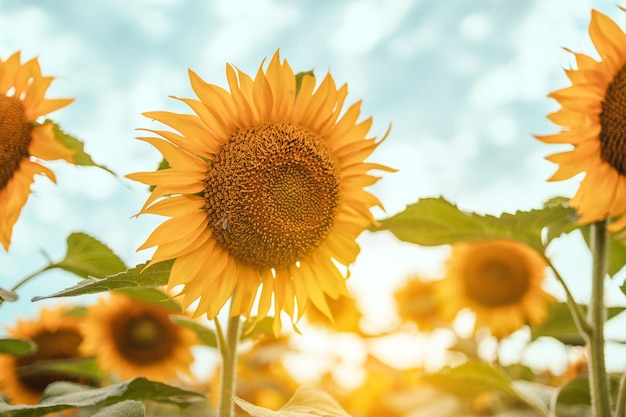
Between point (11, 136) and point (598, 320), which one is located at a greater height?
point (11, 136)

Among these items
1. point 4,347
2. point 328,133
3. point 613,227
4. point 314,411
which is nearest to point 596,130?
point 613,227

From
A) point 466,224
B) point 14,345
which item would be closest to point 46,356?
point 14,345

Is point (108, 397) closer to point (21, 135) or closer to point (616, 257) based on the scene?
point (21, 135)

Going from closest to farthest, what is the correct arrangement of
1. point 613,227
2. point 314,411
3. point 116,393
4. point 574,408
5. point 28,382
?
point 314,411 < point 116,393 < point 613,227 < point 574,408 < point 28,382

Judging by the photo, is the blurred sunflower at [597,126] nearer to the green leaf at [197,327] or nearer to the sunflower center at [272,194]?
the sunflower center at [272,194]

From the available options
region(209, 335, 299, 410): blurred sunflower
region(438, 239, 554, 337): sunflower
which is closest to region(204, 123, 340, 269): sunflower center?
region(438, 239, 554, 337): sunflower

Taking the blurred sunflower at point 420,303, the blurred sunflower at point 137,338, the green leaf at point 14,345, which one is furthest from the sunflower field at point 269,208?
the blurred sunflower at point 420,303

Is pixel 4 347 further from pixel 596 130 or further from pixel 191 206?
pixel 596 130
